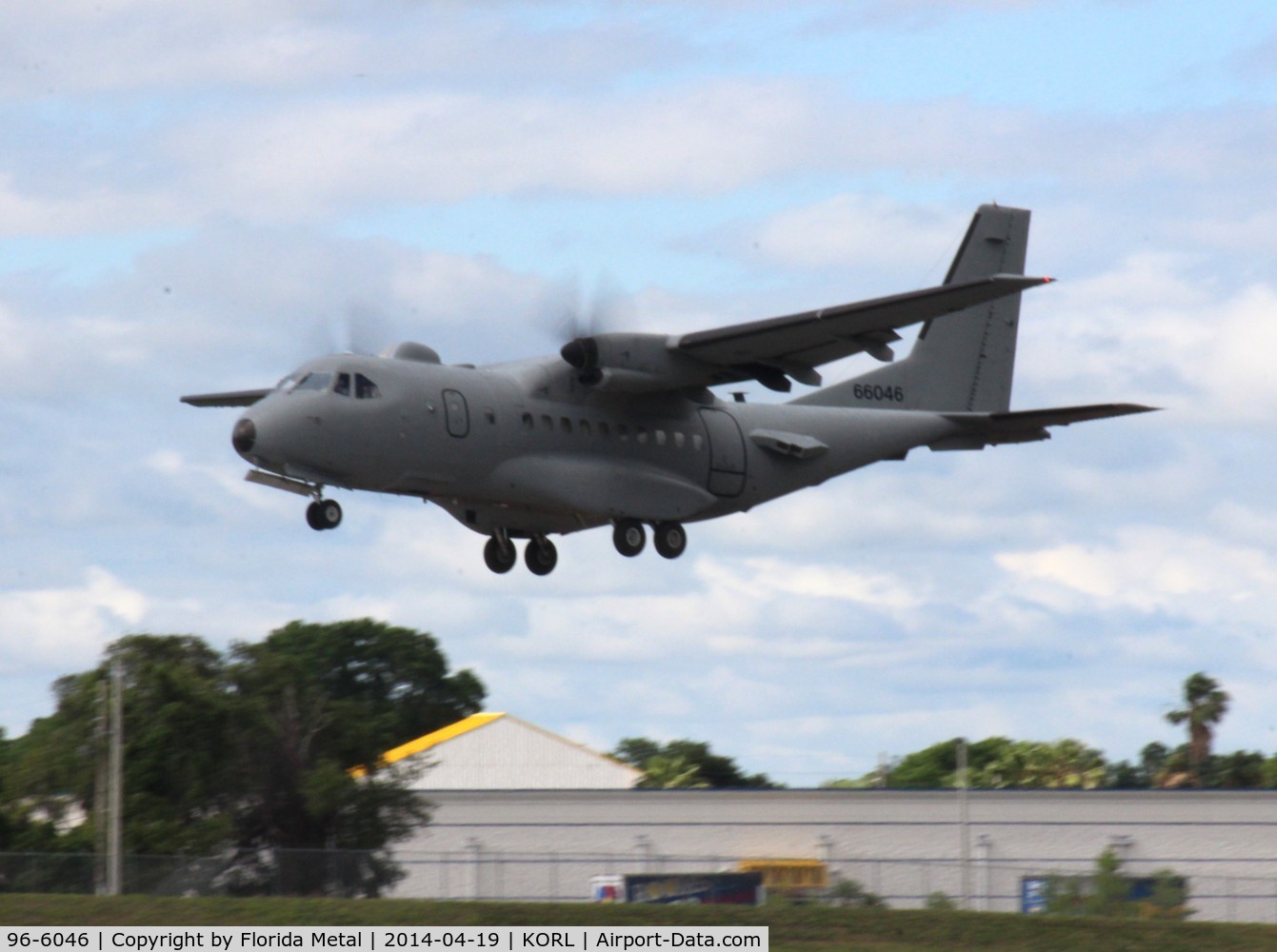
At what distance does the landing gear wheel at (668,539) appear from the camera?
99.5 ft

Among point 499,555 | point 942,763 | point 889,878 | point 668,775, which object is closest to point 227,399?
point 499,555

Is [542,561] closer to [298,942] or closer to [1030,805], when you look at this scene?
[298,942]

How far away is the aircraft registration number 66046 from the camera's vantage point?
113 ft

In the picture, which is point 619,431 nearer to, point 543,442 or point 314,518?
point 543,442

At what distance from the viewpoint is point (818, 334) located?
28906 mm

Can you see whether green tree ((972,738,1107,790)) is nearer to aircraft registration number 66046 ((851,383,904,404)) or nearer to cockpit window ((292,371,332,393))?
aircraft registration number 66046 ((851,383,904,404))

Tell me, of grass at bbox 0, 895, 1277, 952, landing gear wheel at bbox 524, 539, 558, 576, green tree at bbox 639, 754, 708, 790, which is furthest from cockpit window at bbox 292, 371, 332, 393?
green tree at bbox 639, 754, 708, 790

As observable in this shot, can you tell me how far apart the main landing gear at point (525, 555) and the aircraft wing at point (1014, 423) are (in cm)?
766

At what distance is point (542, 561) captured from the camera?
30.8 m

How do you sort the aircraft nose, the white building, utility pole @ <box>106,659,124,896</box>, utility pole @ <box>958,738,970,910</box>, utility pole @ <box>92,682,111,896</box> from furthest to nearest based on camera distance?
the white building, utility pole @ <box>92,682,111,896</box>, utility pole @ <box>958,738,970,910</box>, utility pole @ <box>106,659,124,896</box>, the aircraft nose

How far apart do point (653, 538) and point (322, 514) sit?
606 cm

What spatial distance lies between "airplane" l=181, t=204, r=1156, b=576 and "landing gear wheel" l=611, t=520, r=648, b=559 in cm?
3

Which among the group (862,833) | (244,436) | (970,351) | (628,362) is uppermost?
(970,351)

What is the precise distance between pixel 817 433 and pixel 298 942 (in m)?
13.2
